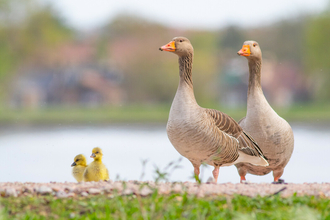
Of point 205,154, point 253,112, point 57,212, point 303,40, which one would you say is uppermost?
point 303,40

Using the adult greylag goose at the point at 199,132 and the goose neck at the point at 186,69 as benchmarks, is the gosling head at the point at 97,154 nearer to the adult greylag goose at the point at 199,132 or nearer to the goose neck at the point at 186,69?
the adult greylag goose at the point at 199,132

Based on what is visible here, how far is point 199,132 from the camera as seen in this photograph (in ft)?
16.8

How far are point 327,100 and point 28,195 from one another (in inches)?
1292

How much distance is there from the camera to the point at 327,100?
33.7 m

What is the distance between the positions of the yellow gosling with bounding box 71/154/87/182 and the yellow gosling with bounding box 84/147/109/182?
509mm

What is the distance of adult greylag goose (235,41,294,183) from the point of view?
5.87m

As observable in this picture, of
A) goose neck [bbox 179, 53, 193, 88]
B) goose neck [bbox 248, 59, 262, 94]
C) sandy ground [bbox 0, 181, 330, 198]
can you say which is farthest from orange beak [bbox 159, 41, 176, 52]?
sandy ground [bbox 0, 181, 330, 198]

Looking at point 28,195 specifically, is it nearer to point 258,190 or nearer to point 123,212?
point 123,212

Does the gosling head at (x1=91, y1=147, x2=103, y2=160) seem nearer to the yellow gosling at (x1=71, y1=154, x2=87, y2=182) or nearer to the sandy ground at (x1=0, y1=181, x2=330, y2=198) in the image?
the yellow gosling at (x1=71, y1=154, x2=87, y2=182)

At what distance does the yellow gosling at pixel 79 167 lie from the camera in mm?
6195

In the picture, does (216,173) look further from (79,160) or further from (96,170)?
(79,160)

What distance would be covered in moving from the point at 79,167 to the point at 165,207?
2835 mm

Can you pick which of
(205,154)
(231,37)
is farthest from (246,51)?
(231,37)

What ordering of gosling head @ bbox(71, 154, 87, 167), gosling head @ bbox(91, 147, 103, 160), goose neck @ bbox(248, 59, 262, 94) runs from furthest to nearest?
gosling head @ bbox(71, 154, 87, 167), goose neck @ bbox(248, 59, 262, 94), gosling head @ bbox(91, 147, 103, 160)
